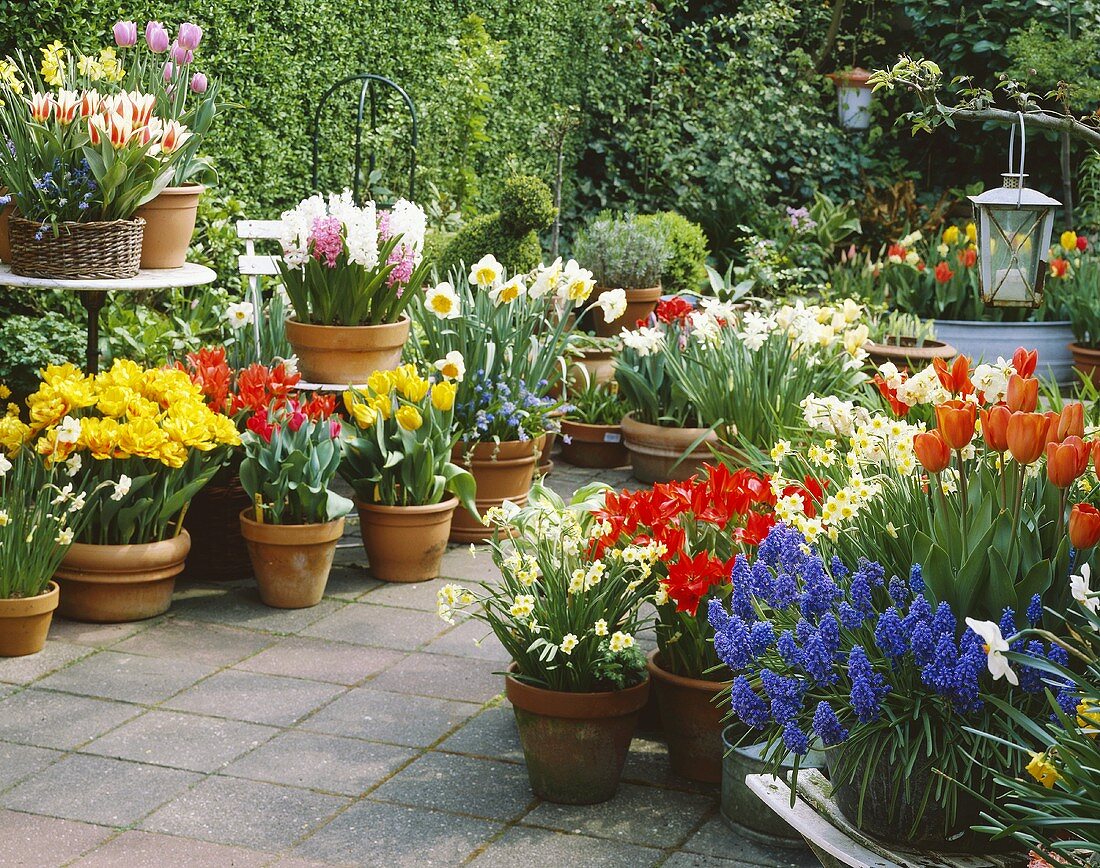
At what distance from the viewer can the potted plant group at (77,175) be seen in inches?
176

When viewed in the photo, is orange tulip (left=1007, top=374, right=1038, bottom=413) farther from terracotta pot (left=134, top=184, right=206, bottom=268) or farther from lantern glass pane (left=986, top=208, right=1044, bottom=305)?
terracotta pot (left=134, top=184, right=206, bottom=268)

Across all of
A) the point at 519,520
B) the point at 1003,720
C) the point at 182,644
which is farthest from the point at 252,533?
the point at 1003,720

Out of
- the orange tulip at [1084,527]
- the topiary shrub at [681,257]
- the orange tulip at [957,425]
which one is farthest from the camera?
the topiary shrub at [681,257]

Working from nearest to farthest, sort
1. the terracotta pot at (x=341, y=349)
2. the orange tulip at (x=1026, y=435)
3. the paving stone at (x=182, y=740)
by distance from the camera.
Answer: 1. the orange tulip at (x=1026, y=435)
2. the paving stone at (x=182, y=740)
3. the terracotta pot at (x=341, y=349)

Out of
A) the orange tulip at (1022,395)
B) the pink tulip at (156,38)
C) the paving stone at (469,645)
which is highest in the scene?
the pink tulip at (156,38)

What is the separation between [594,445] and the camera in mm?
6785

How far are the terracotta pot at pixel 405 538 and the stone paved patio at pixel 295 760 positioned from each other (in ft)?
1.03

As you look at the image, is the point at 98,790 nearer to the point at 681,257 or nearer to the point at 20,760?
the point at 20,760

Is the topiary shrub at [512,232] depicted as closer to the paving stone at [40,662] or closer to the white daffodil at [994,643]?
the paving stone at [40,662]

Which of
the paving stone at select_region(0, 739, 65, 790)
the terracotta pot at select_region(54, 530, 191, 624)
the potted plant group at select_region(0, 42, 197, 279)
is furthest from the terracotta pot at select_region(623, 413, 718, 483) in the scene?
the paving stone at select_region(0, 739, 65, 790)

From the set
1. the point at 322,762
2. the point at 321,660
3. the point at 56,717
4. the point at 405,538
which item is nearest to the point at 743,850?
the point at 322,762

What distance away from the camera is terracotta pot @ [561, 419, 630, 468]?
6734mm

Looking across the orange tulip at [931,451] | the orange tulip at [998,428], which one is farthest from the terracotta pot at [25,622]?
the orange tulip at [998,428]

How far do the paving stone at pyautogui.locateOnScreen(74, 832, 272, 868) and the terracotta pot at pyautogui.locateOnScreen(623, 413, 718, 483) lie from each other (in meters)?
3.36
